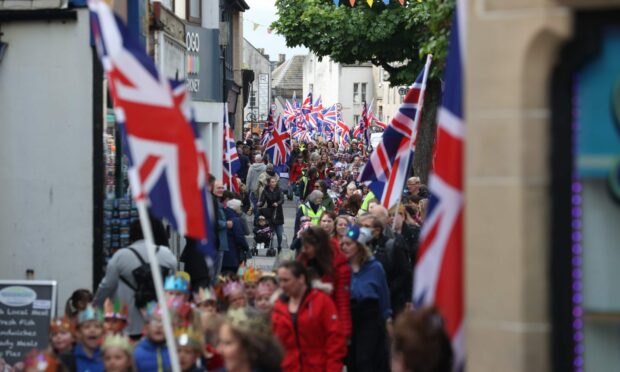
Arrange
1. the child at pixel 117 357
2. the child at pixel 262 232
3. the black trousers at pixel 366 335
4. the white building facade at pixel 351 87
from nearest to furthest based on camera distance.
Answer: the child at pixel 117 357 < the black trousers at pixel 366 335 < the child at pixel 262 232 < the white building facade at pixel 351 87

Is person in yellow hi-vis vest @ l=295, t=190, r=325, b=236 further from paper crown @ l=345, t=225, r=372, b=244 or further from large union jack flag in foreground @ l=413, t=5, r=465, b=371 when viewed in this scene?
large union jack flag in foreground @ l=413, t=5, r=465, b=371

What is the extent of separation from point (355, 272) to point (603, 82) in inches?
252

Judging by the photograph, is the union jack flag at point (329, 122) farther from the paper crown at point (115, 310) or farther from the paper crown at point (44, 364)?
the paper crown at point (44, 364)

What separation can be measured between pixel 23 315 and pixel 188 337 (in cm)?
397

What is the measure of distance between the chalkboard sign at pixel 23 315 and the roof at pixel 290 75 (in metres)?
138

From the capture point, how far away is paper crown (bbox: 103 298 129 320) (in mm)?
10289

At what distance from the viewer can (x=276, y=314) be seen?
10.1 metres

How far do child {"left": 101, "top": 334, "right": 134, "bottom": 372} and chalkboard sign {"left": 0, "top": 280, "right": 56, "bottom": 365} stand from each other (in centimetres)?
391

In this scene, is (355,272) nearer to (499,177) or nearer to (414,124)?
(414,124)

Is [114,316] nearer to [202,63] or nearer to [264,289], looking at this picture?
[264,289]

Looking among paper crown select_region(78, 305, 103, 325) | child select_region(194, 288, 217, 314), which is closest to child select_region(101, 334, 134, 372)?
paper crown select_region(78, 305, 103, 325)

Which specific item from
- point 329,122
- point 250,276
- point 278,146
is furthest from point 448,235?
point 329,122

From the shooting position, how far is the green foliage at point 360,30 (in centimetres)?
3784

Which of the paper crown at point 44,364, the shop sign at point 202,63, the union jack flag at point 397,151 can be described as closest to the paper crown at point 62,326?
the paper crown at point 44,364
